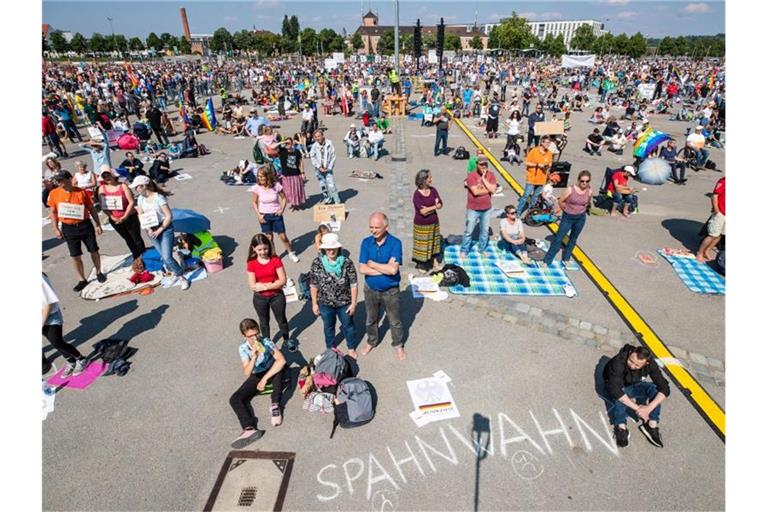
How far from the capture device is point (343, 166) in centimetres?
1492

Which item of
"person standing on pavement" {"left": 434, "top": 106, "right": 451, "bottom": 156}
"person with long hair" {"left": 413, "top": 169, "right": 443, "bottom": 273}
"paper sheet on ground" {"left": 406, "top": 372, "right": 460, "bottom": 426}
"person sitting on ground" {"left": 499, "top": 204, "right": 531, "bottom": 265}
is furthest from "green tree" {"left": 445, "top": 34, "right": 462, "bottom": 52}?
"paper sheet on ground" {"left": 406, "top": 372, "right": 460, "bottom": 426}

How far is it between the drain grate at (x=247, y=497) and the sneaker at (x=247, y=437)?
50 centimetres

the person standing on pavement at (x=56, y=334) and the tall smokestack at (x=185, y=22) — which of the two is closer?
the person standing on pavement at (x=56, y=334)

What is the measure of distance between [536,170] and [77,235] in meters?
9.68

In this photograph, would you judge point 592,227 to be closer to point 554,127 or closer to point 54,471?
point 554,127

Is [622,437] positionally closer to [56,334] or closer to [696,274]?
[696,274]

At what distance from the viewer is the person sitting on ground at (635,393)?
4.19 meters

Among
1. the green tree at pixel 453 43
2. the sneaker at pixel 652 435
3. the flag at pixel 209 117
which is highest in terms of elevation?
the green tree at pixel 453 43

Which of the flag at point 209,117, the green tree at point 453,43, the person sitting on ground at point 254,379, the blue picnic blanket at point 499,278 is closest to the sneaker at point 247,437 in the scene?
the person sitting on ground at point 254,379

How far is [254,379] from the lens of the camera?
452cm

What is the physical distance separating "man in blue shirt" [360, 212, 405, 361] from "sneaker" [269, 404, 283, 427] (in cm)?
164

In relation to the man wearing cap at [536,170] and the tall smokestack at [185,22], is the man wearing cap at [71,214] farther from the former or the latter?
the tall smokestack at [185,22]

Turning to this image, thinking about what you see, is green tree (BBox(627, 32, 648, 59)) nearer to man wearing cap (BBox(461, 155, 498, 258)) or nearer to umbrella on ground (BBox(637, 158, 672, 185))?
umbrella on ground (BBox(637, 158, 672, 185))

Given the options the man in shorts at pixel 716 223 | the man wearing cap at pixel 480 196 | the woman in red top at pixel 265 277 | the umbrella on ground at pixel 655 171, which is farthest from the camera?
the umbrella on ground at pixel 655 171
